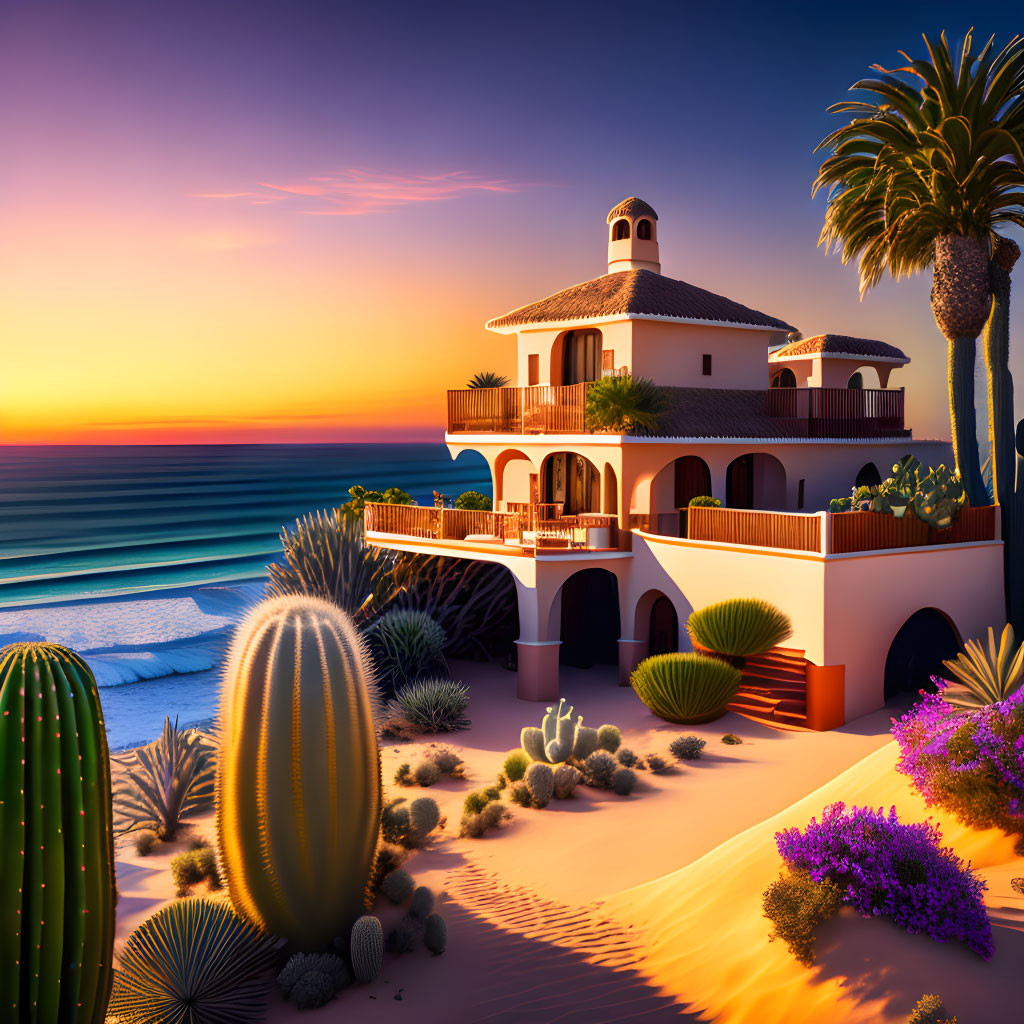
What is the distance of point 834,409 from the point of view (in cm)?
2853

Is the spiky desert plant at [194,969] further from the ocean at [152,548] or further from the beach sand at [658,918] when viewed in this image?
the ocean at [152,548]

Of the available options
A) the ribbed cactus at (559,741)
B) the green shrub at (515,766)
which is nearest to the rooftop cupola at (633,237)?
the ribbed cactus at (559,741)

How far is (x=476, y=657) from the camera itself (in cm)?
2683

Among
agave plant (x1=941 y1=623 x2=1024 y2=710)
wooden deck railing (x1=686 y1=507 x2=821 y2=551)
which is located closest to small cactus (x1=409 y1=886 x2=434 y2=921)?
agave plant (x1=941 y1=623 x2=1024 y2=710)

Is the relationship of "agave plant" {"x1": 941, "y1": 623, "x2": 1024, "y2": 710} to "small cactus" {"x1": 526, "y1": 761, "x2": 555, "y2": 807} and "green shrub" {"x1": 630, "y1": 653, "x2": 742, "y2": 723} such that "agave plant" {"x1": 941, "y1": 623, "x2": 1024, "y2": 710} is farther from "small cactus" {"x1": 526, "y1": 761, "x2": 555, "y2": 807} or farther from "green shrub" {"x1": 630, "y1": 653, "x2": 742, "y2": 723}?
"small cactus" {"x1": 526, "y1": 761, "x2": 555, "y2": 807}

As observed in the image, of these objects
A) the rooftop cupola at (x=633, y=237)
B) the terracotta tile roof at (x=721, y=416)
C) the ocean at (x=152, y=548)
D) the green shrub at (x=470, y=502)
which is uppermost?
the rooftop cupola at (x=633, y=237)

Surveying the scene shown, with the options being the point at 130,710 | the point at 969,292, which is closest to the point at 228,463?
the point at 130,710

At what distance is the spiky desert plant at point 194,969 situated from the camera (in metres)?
8.62

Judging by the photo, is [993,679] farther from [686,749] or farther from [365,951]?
[365,951]

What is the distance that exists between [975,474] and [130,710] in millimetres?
32467

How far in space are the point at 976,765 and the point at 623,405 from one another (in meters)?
16.0

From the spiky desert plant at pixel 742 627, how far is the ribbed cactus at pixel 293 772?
39.8 ft

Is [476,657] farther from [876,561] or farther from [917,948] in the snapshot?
[917,948]

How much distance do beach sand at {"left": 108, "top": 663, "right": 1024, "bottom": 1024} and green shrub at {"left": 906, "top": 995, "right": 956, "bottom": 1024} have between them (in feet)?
0.44
